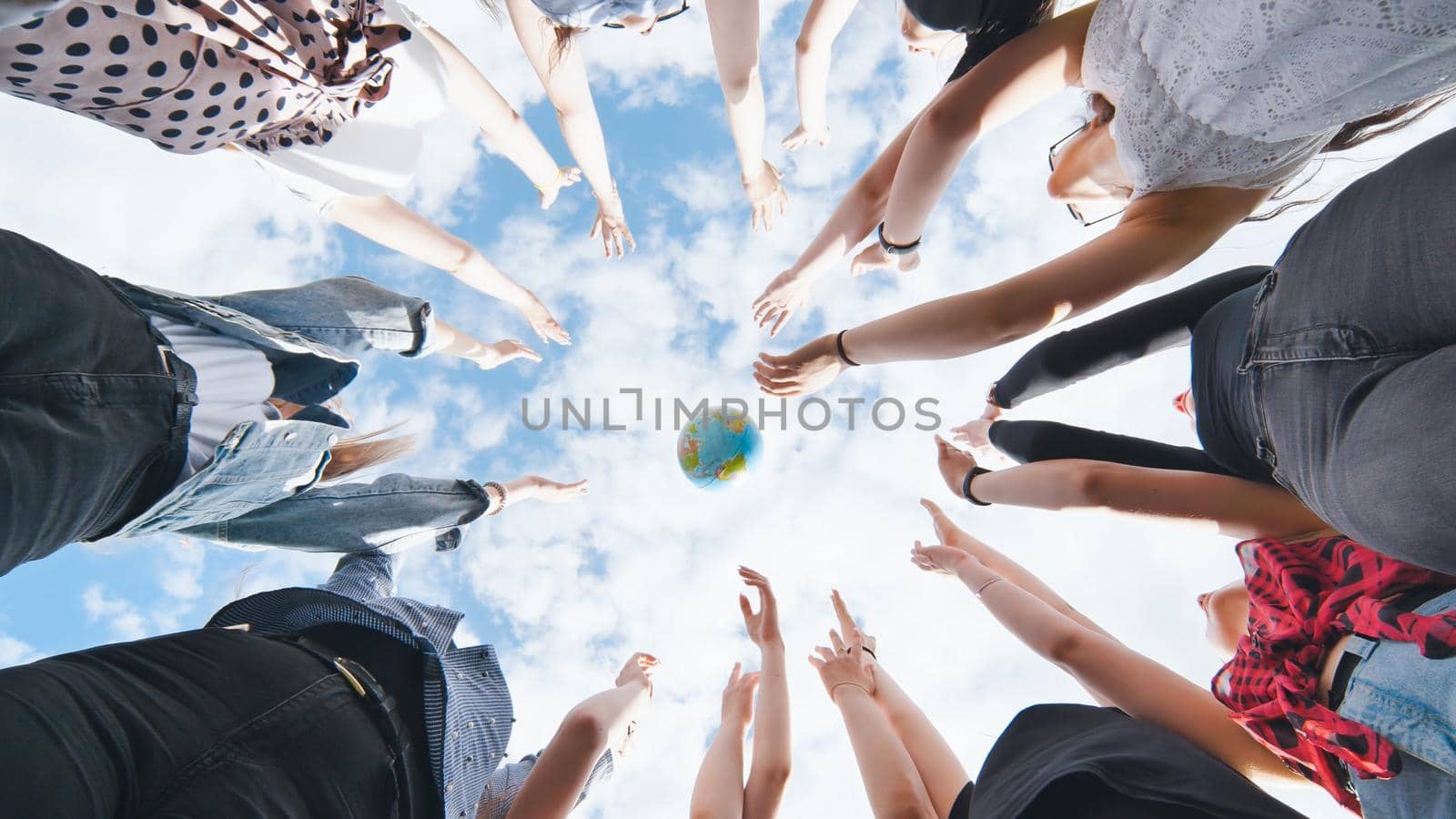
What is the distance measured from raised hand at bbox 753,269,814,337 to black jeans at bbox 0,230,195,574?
2.72 meters

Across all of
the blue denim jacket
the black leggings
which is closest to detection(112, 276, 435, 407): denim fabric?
the blue denim jacket

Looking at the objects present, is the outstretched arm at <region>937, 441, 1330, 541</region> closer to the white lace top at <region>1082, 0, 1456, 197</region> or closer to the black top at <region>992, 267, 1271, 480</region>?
the black top at <region>992, 267, 1271, 480</region>

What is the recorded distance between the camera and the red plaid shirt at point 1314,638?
1.24 m

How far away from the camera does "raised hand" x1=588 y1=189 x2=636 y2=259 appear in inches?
170

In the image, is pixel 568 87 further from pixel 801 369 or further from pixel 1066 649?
pixel 1066 649

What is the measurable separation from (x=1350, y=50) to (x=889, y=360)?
1.36m

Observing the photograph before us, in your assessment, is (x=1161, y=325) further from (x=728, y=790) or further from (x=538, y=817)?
(x=538, y=817)

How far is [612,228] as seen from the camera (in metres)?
4.49

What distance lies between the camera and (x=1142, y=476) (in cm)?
200

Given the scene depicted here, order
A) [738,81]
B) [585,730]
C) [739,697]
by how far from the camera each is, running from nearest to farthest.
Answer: [585,730] < [738,81] < [739,697]

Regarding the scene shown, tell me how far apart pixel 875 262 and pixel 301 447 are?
10.6 ft

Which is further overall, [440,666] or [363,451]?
[363,451]

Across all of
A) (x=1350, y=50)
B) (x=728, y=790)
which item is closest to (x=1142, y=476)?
(x=1350, y=50)

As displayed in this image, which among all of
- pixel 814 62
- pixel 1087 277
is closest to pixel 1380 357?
pixel 1087 277
